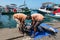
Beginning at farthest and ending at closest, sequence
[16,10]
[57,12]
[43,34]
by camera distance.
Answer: [16,10], [57,12], [43,34]

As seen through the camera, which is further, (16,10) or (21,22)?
(16,10)

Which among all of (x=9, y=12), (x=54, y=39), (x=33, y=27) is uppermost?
(x=33, y=27)

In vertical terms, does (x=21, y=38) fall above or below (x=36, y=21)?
below

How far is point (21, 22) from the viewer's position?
7266mm

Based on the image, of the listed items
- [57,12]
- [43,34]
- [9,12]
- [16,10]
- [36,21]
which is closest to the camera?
[36,21]

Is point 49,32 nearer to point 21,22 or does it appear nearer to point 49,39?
point 49,39

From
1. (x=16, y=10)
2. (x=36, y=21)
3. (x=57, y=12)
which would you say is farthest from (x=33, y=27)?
(x=16, y=10)

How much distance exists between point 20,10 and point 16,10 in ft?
3.49

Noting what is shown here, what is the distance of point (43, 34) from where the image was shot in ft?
23.4

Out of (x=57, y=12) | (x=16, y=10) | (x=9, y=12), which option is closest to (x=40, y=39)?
(x=57, y=12)

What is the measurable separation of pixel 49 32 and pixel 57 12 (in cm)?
2583

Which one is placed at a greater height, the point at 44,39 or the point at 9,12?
the point at 44,39

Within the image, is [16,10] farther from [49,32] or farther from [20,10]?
[49,32]

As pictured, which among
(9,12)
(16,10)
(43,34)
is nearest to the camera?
(43,34)
